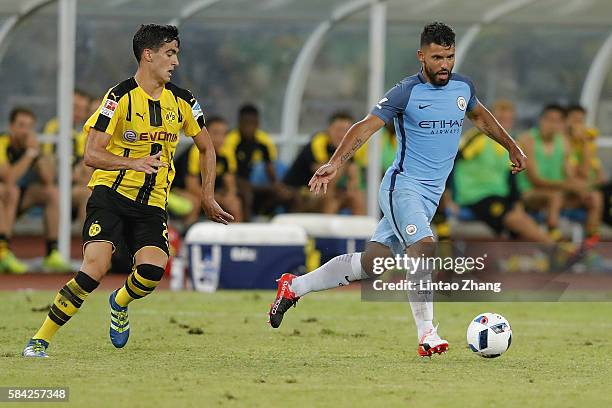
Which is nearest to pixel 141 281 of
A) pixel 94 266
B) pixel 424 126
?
pixel 94 266

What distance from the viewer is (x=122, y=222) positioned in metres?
8.54

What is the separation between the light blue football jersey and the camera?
8.61 metres

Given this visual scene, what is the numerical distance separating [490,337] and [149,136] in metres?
2.45

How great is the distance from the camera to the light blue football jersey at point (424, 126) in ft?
28.2

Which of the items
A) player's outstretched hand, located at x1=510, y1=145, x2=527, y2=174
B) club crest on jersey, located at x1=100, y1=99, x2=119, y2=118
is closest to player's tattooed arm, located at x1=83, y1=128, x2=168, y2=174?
club crest on jersey, located at x1=100, y1=99, x2=119, y2=118

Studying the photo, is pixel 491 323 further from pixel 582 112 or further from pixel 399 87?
pixel 582 112

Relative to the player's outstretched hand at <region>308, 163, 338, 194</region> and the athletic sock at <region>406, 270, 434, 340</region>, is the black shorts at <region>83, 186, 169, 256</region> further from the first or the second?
the athletic sock at <region>406, 270, 434, 340</region>

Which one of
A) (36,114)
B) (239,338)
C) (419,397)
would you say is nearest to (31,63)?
(36,114)

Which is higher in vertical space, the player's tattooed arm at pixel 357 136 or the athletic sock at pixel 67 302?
the player's tattooed arm at pixel 357 136

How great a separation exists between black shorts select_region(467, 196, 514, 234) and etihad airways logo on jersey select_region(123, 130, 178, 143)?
892 centimetres

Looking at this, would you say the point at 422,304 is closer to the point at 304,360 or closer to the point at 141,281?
the point at 304,360

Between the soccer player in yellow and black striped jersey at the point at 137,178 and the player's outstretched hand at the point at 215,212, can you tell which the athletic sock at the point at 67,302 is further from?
the player's outstretched hand at the point at 215,212

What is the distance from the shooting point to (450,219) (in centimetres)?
1803

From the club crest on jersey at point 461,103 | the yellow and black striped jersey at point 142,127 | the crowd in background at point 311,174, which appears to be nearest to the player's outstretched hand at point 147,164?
the yellow and black striped jersey at point 142,127
